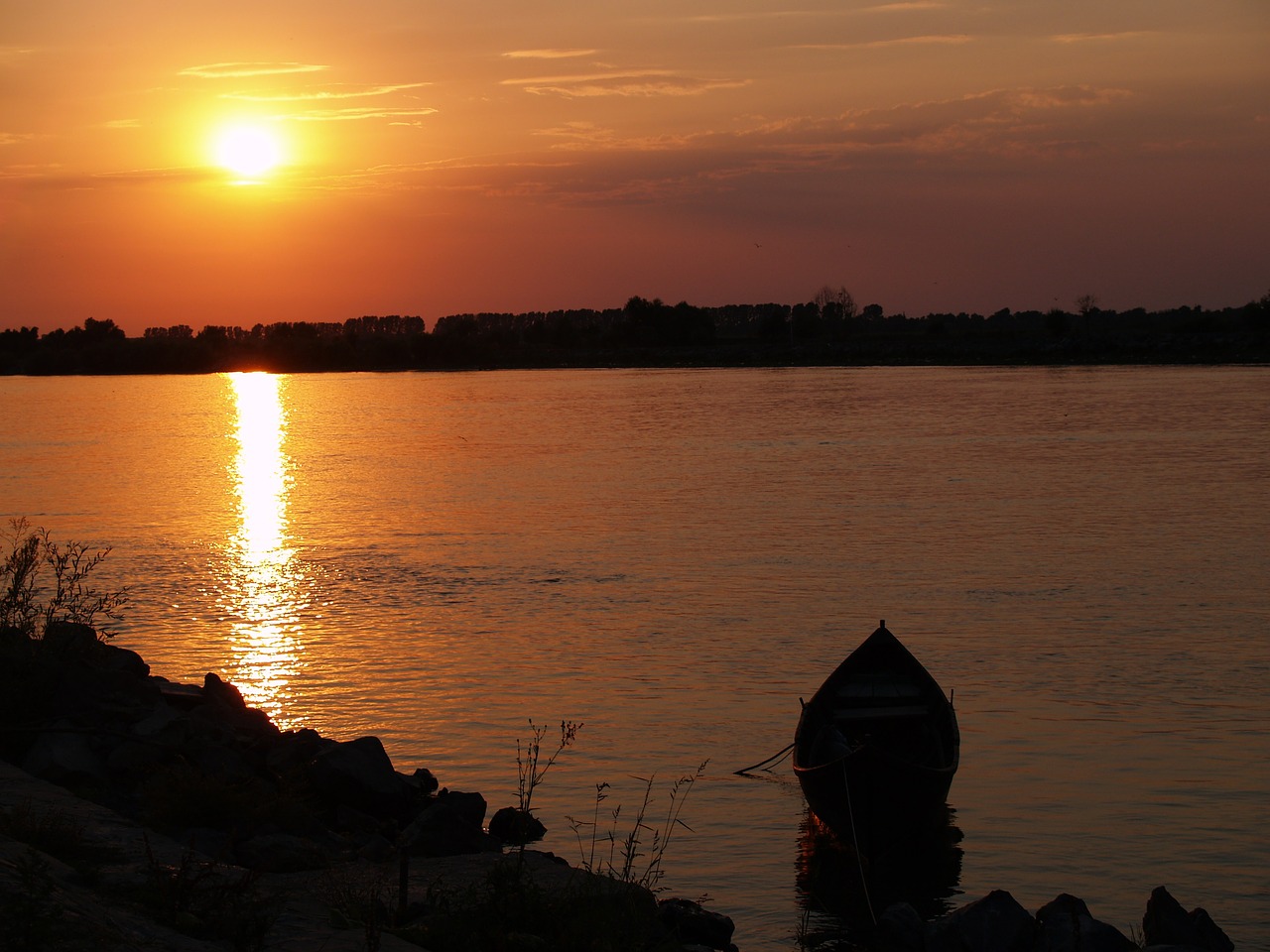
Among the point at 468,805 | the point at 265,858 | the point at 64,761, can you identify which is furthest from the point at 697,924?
the point at 64,761

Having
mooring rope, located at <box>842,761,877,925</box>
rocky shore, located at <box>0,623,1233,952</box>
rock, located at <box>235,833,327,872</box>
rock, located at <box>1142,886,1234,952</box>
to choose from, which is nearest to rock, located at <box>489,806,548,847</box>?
rocky shore, located at <box>0,623,1233,952</box>

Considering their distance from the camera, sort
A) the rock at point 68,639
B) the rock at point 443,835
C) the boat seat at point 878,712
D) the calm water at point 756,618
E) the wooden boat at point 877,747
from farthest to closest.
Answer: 1. the boat seat at point 878,712
2. the rock at point 68,639
3. the calm water at point 756,618
4. the wooden boat at point 877,747
5. the rock at point 443,835

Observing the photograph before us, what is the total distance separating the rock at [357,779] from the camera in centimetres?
1205

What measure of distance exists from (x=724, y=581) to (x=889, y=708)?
38.9 feet

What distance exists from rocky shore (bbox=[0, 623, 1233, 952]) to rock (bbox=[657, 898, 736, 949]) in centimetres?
2

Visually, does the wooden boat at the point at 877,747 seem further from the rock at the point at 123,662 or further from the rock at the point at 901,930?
the rock at the point at 123,662

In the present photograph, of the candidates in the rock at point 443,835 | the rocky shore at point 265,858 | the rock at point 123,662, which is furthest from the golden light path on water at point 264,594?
the rock at point 443,835

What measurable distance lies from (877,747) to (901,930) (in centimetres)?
262

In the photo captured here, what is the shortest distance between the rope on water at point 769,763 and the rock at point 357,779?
12.9 ft

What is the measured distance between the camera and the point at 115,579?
1091 inches

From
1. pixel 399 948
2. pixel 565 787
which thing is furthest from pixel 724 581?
pixel 399 948

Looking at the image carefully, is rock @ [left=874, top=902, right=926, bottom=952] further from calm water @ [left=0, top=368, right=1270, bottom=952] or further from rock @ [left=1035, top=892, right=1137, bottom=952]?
rock @ [left=1035, top=892, right=1137, bottom=952]

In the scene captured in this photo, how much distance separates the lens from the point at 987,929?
9266mm

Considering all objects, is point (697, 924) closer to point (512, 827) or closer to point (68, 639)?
point (512, 827)
